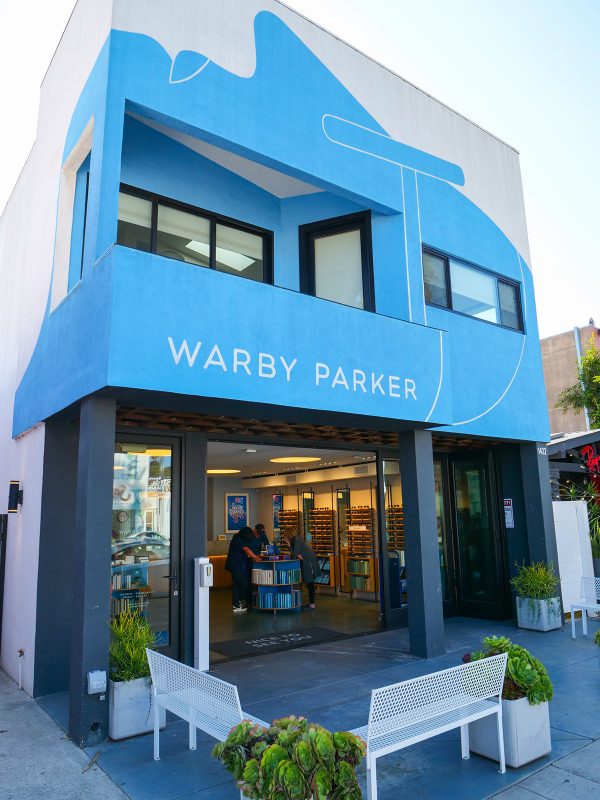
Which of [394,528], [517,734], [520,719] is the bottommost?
[517,734]

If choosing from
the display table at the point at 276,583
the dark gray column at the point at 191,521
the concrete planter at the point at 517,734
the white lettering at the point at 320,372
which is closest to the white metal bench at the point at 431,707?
the concrete planter at the point at 517,734

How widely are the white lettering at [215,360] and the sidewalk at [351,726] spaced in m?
3.41

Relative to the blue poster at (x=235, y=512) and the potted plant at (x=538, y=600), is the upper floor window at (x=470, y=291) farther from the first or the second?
the blue poster at (x=235, y=512)

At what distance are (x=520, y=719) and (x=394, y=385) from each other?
155 inches

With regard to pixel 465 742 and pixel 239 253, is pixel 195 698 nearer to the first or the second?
pixel 465 742

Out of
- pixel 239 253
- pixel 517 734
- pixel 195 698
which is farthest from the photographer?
pixel 239 253

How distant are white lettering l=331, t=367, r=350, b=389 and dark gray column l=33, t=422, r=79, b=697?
3250mm

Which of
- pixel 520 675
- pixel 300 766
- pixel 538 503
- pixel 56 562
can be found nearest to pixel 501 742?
pixel 520 675

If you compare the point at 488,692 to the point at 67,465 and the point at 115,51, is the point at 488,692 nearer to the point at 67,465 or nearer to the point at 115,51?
the point at 67,465

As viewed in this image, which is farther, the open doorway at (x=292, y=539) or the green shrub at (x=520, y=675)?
the open doorway at (x=292, y=539)

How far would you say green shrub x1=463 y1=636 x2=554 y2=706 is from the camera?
4715 millimetres

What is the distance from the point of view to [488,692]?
4.60 m

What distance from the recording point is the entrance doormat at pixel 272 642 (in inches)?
341

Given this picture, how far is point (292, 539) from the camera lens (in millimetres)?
13023
